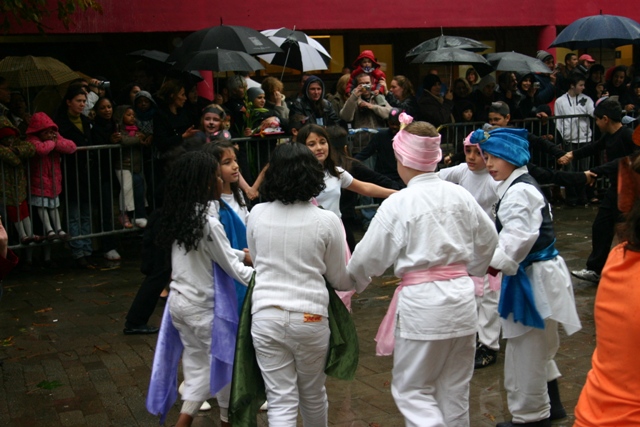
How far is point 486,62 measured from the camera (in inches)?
516

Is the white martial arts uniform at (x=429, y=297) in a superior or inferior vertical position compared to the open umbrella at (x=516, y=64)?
inferior

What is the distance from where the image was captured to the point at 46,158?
10.1 metres

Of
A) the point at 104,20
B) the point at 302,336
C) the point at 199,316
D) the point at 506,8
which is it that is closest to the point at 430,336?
the point at 302,336

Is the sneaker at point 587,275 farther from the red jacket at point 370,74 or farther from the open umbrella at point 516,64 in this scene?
the open umbrella at point 516,64

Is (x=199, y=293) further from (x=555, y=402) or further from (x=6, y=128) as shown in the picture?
(x=6, y=128)

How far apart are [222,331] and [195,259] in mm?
443

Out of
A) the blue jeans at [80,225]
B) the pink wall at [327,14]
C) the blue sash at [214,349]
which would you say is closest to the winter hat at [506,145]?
the blue sash at [214,349]

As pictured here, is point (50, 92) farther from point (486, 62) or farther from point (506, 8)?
point (506, 8)

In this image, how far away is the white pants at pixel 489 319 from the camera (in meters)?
6.82

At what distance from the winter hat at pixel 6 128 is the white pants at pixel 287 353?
5965mm

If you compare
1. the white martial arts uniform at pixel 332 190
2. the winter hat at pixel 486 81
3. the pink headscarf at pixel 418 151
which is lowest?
the white martial arts uniform at pixel 332 190

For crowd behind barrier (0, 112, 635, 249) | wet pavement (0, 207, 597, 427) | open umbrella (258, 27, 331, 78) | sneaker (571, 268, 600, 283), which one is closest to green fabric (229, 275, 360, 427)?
wet pavement (0, 207, 597, 427)

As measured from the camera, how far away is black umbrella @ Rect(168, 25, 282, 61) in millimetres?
11234

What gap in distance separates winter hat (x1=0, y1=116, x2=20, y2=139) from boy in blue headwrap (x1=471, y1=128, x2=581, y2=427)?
604 cm
